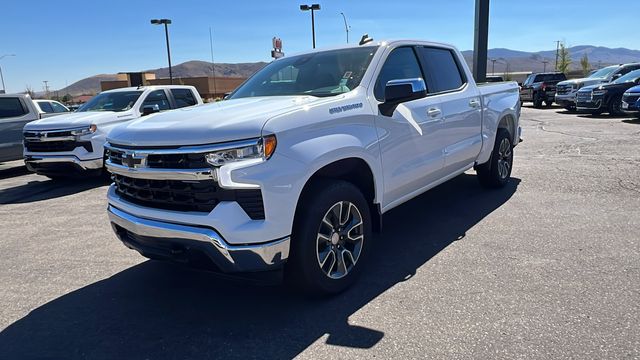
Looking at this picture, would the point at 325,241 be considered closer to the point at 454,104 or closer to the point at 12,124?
the point at 454,104

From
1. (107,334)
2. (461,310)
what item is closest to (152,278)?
(107,334)

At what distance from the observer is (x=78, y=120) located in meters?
8.27

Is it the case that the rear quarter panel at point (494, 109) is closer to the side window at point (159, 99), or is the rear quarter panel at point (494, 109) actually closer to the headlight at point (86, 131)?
the headlight at point (86, 131)

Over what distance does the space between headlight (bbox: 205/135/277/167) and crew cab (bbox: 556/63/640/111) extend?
2024 cm

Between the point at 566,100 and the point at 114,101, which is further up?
the point at 114,101

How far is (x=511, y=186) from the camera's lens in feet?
22.2

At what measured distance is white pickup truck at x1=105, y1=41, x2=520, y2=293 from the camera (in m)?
2.83

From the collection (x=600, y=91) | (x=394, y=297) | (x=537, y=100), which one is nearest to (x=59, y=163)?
(x=394, y=297)

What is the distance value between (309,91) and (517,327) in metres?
2.41

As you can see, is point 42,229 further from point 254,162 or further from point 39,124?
point 254,162

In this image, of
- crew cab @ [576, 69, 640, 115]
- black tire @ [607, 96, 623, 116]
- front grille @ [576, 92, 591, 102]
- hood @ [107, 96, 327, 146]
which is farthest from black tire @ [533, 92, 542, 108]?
hood @ [107, 96, 327, 146]

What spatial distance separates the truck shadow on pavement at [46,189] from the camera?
305 inches

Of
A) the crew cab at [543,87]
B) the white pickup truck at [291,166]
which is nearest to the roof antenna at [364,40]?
the white pickup truck at [291,166]

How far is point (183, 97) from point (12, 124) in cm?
377
